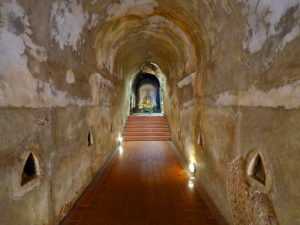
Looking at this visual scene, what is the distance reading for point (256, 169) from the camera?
1.80 meters

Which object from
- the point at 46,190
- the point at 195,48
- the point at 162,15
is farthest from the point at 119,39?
the point at 46,190

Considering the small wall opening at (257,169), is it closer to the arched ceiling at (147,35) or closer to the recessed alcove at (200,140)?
the recessed alcove at (200,140)

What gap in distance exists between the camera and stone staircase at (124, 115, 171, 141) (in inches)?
317

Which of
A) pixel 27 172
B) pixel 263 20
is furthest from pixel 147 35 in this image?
pixel 27 172

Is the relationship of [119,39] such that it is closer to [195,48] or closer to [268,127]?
[195,48]

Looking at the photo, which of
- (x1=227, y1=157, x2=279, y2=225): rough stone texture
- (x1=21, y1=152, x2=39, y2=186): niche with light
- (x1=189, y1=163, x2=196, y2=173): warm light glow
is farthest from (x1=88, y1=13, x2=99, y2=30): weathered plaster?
(x1=189, y1=163, x2=196, y2=173): warm light glow

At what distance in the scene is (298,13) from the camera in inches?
47.1

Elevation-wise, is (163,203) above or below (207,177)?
below

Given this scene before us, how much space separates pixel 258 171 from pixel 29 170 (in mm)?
2473

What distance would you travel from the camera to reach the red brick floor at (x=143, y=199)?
2570 mm

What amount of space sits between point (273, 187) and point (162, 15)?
376 centimetres

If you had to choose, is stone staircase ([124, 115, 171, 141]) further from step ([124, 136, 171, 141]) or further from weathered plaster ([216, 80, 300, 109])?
weathered plaster ([216, 80, 300, 109])

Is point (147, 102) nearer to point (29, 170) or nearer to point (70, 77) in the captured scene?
point (70, 77)

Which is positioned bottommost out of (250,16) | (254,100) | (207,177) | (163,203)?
(163,203)
